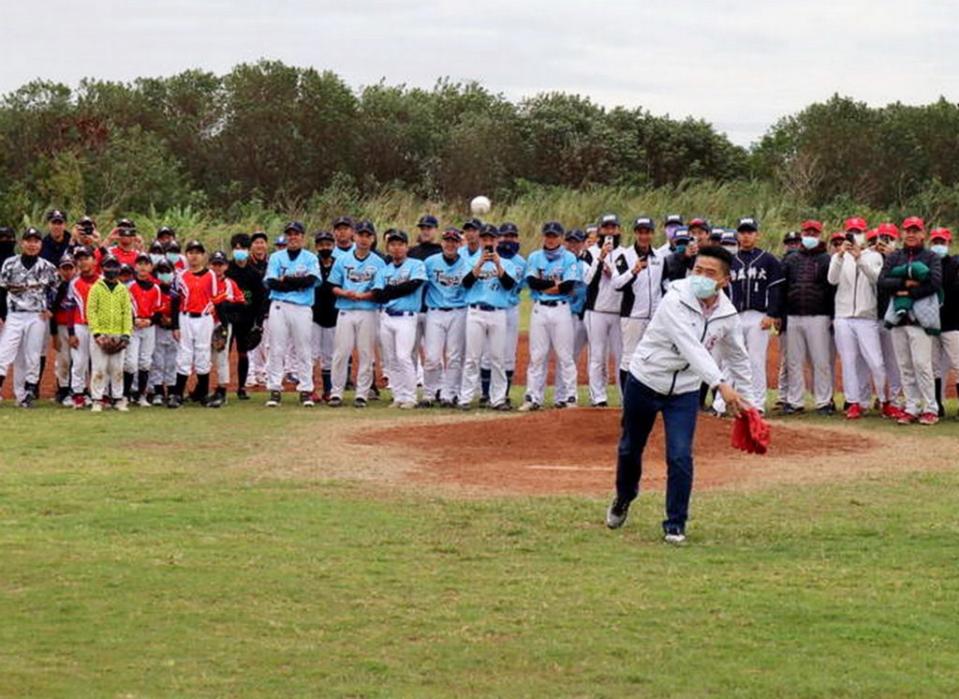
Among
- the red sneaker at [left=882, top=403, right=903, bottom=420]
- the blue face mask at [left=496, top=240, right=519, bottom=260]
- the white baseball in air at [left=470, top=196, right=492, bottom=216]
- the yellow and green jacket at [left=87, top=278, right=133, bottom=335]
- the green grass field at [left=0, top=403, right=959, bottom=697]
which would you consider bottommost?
the green grass field at [left=0, top=403, right=959, bottom=697]

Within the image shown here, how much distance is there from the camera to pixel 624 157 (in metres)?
58.5

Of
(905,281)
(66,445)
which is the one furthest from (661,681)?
(905,281)

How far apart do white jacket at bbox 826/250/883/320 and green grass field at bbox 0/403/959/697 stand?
4944 millimetres

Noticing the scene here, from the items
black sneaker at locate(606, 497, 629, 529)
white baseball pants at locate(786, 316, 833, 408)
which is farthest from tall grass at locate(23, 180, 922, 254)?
black sneaker at locate(606, 497, 629, 529)

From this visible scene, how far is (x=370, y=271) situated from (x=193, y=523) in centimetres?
893

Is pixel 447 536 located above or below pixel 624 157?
below

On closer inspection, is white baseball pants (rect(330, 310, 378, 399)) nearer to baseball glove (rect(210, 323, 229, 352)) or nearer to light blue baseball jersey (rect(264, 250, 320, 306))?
light blue baseball jersey (rect(264, 250, 320, 306))

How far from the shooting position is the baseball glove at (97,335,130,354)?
19.5 metres

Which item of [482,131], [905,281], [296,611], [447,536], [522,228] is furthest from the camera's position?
[482,131]

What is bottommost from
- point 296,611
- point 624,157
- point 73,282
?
point 296,611

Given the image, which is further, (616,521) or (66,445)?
(66,445)

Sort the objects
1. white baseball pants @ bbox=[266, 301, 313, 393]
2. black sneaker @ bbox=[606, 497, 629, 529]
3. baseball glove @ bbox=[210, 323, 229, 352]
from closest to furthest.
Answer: black sneaker @ bbox=[606, 497, 629, 529], baseball glove @ bbox=[210, 323, 229, 352], white baseball pants @ bbox=[266, 301, 313, 393]

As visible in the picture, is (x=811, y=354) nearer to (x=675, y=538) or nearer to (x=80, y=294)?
(x=80, y=294)

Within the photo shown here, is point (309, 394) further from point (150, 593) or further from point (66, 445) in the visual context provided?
point (150, 593)
